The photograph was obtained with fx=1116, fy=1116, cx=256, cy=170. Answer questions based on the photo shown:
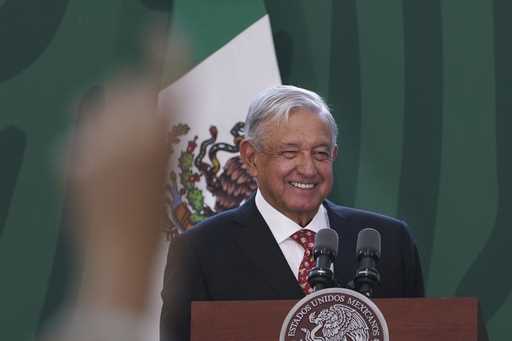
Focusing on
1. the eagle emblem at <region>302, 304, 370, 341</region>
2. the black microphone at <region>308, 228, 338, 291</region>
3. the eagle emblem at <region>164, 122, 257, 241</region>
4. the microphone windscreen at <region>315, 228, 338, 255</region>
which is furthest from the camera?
the eagle emblem at <region>164, 122, 257, 241</region>

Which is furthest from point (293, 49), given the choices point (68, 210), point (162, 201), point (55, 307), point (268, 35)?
point (162, 201)

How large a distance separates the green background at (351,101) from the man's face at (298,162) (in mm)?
1970

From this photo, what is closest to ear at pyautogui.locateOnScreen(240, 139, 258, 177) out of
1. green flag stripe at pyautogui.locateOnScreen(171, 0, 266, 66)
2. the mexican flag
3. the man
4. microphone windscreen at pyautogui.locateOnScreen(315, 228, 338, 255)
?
the man

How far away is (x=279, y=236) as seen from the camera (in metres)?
2.70

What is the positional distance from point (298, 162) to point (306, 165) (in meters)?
0.03

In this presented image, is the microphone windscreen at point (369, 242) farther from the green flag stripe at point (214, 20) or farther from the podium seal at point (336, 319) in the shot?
the green flag stripe at point (214, 20)

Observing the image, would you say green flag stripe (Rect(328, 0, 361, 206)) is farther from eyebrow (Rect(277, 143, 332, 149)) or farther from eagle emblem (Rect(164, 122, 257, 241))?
eyebrow (Rect(277, 143, 332, 149))

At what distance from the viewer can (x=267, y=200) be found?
277cm

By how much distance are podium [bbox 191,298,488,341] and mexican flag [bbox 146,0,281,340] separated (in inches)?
97.5

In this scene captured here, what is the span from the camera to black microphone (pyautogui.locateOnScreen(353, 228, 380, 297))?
211cm

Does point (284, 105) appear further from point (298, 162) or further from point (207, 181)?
point (207, 181)

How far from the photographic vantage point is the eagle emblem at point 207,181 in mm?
4664

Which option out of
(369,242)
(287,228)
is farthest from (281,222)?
(369,242)

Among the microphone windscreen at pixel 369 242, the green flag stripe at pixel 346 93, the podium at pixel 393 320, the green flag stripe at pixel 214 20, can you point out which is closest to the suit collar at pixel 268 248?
the microphone windscreen at pixel 369 242
